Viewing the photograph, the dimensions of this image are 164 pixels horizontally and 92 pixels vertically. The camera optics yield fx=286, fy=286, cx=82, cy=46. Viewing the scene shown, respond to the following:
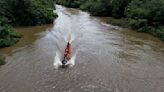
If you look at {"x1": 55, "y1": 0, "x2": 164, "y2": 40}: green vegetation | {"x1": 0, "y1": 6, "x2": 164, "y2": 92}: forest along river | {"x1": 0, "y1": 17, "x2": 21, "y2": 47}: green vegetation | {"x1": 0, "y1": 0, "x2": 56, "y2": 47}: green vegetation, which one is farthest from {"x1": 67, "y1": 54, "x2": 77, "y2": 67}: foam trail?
{"x1": 55, "y1": 0, "x2": 164, "y2": 40}: green vegetation

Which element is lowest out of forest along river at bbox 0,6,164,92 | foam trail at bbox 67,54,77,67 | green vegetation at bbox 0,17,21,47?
forest along river at bbox 0,6,164,92

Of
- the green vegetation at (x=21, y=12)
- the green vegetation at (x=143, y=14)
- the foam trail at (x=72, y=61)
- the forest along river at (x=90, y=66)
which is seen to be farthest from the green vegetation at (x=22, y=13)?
the foam trail at (x=72, y=61)

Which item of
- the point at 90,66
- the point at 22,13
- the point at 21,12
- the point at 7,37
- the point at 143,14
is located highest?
the point at 143,14

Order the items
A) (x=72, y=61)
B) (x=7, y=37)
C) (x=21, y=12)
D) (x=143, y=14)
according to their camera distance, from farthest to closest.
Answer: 1. (x=143, y=14)
2. (x=21, y=12)
3. (x=7, y=37)
4. (x=72, y=61)

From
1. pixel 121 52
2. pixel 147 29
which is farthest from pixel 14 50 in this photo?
pixel 147 29

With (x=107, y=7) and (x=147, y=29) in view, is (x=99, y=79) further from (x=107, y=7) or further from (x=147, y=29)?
(x=107, y=7)

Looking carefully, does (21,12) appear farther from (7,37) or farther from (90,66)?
(90,66)

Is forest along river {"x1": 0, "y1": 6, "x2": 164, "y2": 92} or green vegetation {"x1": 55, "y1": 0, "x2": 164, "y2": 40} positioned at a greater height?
green vegetation {"x1": 55, "y1": 0, "x2": 164, "y2": 40}

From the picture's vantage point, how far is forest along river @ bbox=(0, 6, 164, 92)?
800 inches

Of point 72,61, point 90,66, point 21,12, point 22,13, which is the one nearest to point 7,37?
point 72,61

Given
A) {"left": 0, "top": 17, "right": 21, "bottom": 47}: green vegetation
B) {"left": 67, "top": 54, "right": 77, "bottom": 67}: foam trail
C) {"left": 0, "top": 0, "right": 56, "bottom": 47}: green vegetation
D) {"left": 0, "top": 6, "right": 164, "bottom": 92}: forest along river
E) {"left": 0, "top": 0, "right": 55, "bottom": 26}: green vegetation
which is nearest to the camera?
{"left": 0, "top": 6, "right": 164, "bottom": 92}: forest along river

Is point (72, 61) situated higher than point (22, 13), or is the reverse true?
point (22, 13)

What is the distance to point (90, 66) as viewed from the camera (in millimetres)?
24781

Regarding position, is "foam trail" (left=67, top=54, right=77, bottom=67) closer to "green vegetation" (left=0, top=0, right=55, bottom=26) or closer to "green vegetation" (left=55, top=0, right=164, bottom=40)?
"green vegetation" (left=55, top=0, right=164, bottom=40)
